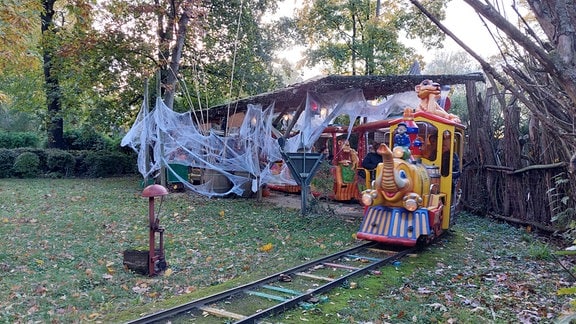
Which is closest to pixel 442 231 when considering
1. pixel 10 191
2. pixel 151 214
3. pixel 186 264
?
pixel 186 264

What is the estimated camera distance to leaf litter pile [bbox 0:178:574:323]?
4492 millimetres

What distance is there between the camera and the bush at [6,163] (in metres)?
17.8

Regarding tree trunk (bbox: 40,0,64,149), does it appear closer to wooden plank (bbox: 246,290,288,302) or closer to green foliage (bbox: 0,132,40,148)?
green foliage (bbox: 0,132,40,148)

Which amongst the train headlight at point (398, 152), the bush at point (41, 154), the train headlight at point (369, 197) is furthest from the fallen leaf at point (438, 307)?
the bush at point (41, 154)

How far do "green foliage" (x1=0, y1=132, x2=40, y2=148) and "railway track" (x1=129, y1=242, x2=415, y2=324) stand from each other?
926 inches

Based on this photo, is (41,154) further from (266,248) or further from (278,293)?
(278,293)

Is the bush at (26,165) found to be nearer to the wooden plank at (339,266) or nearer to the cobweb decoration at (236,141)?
the cobweb decoration at (236,141)

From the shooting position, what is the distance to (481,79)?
31.0 feet

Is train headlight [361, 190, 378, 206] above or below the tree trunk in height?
below

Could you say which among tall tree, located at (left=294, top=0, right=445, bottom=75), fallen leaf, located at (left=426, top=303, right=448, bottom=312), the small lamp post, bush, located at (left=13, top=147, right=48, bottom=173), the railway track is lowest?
fallen leaf, located at (left=426, top=303, right=448, bottom=312)

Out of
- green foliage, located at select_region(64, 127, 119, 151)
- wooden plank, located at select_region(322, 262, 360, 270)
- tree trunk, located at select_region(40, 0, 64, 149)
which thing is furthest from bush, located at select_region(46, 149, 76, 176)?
wooden plank, located at select_region(322, 262, 360, 270)

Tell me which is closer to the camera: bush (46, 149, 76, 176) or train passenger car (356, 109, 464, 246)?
train passenger car (356, 109, 464, 246)

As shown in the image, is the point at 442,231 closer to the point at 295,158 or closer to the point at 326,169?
the point at 295,158

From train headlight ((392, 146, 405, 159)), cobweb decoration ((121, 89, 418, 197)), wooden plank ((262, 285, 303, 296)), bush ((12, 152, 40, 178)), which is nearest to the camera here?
wooden plank ((262, 285, 303, 296))
